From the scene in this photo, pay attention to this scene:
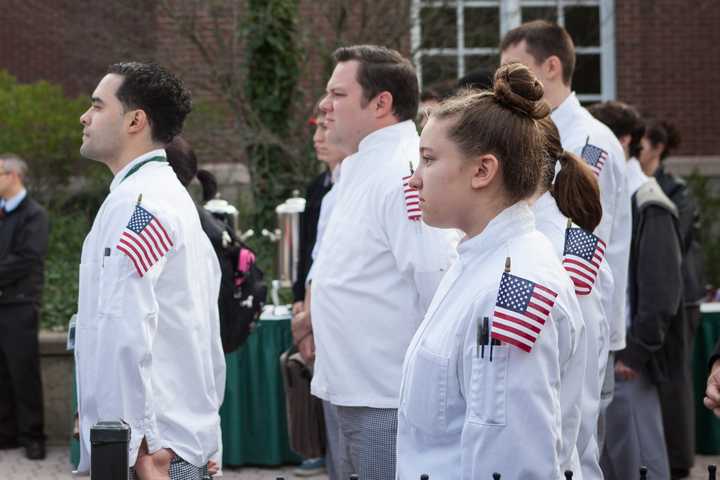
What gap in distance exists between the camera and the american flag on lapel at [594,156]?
4781 millimetres

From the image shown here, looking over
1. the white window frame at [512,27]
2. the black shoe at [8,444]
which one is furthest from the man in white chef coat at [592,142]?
the white window frame at [512,27]

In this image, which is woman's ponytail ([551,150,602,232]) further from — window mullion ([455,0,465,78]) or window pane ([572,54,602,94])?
window pane ([572,54,602,94])

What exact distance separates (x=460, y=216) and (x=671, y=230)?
415 cm

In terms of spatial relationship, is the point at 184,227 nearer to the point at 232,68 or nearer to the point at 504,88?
the point at 504,88

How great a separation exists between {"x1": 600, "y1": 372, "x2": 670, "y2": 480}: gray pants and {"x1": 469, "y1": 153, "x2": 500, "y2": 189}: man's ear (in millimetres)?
3634

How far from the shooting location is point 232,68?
14.2 meters

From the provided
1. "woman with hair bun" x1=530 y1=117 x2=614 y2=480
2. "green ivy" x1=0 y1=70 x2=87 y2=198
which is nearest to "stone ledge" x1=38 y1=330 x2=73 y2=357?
"woman with hair bun" x1=530 y1=117 x2=614 y2=480

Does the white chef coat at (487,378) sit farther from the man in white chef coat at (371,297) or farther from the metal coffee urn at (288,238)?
the metal coffee urn at (288,238)

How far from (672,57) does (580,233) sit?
1386cm

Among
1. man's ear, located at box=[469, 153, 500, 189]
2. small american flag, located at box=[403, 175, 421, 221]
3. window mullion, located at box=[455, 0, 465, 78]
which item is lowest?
small american flag, located at box=[403, 175, 421, 221]

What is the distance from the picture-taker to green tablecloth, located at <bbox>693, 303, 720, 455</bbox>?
825 centimetres

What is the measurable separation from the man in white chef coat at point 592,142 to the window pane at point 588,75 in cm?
1236

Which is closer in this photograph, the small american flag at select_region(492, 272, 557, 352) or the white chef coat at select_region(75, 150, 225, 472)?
the small american flag at select_region(492, 272, 557, 352)

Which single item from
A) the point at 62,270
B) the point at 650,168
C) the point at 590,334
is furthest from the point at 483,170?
the point at 62,270
